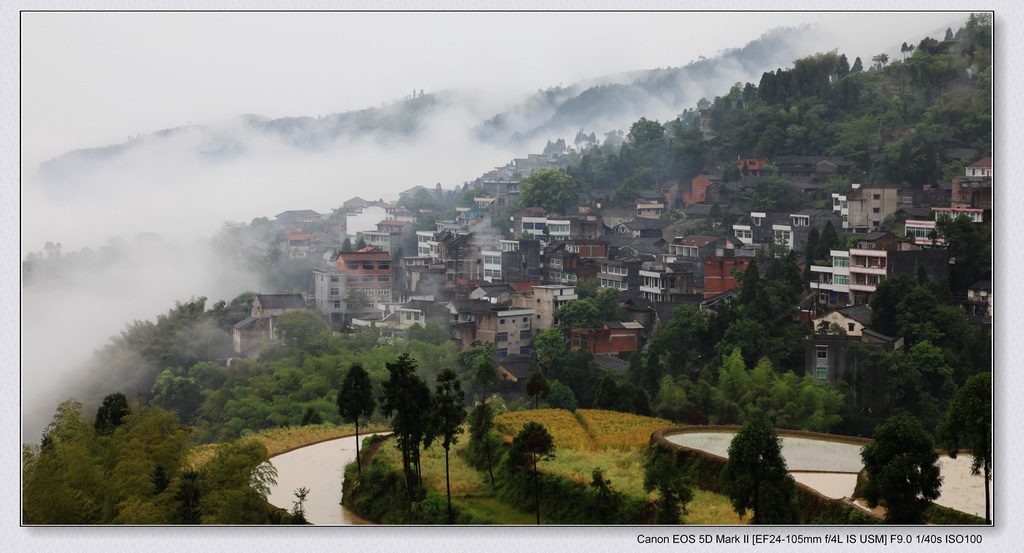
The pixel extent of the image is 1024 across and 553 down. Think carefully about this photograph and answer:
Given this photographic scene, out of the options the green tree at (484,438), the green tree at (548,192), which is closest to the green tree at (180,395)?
the green tree at (484,438)

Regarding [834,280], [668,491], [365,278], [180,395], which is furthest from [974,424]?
[365,278]

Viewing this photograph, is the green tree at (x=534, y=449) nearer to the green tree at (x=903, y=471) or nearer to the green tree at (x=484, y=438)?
the green tree at (x=484, y=438)

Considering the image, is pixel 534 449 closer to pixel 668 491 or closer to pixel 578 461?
pixel 578 461

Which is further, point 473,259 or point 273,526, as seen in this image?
point 473,259

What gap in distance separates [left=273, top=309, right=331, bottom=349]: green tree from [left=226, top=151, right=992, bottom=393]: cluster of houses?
48 cm

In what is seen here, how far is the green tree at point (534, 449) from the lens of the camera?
7.46 meters

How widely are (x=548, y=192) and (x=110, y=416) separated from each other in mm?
12974

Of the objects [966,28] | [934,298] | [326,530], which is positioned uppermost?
[966,28]

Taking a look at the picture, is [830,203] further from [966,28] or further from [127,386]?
[127,386]

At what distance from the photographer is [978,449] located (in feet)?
23.3

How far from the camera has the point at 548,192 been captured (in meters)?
20.5

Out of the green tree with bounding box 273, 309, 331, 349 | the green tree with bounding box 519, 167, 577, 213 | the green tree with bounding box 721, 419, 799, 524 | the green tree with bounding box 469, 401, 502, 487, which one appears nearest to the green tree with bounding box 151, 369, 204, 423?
the green tree with bounding box 273, 309, 331, 349

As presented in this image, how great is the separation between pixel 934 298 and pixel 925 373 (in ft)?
2.98

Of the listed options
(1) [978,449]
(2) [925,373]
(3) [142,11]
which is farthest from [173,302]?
(1) [978,449]
